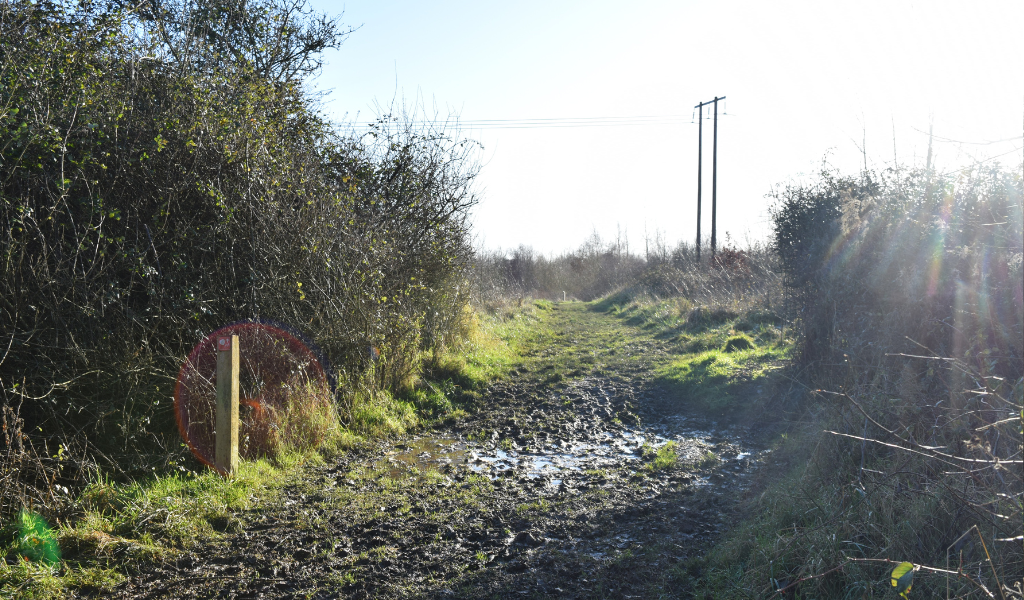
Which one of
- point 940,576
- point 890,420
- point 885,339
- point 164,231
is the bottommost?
point 940,576

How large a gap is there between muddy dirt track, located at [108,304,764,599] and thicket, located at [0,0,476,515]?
1.19 metres

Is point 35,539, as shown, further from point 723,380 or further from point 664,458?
point 723,380

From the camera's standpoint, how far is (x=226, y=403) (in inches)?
199

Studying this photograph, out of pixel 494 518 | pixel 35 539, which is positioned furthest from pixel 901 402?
pixel 35 539

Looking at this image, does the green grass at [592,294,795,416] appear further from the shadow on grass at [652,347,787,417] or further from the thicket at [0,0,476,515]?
the thicket at [0,0,476,515]

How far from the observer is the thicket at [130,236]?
168 inches

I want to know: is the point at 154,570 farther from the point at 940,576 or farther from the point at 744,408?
the point at 744,408

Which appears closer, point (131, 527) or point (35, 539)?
point (35, 539)

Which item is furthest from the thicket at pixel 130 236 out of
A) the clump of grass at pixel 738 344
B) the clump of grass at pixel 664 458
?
the clump of grass at pixel 738 344

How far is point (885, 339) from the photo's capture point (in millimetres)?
5996

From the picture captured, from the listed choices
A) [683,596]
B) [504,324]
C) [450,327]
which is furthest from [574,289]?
[683,596]

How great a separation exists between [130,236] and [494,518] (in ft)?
12.0

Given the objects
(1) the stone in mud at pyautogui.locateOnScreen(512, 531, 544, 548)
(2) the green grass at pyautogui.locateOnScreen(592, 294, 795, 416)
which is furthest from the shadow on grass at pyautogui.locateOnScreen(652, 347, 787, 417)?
(1) the stone in mud at pyautogui.locateOnScreen(512, 531, 544, 548)

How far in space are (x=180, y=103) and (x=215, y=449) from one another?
3.00m
